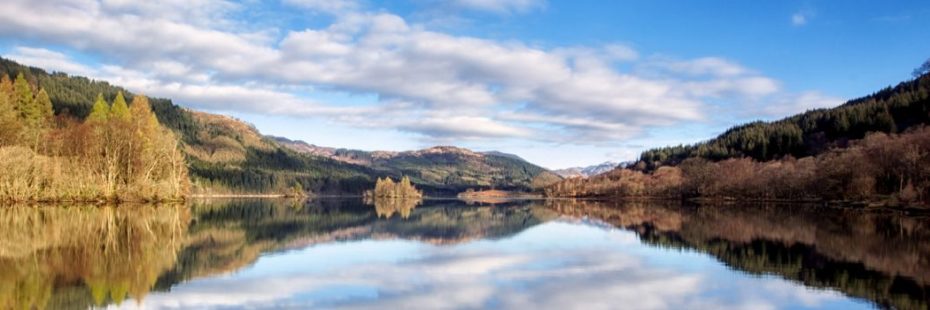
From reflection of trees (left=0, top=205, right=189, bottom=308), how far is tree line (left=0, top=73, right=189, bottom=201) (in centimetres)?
2908

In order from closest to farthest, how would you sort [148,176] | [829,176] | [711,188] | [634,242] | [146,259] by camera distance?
[146,259], [634,242], [148,176], [829,176], [711,188]

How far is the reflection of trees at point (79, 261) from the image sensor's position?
1723 centimetres

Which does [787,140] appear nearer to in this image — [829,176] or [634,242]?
[829,176]

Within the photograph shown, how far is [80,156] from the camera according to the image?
72312 mm

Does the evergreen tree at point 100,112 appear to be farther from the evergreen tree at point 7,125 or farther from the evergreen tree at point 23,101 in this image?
the evergreen tree at point 7,125

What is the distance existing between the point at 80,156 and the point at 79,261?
183 feet

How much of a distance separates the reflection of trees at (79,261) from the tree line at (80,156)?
29.1m

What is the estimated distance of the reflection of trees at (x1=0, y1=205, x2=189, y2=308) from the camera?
17.2 metres

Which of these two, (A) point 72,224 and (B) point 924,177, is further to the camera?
(B) point 924,177

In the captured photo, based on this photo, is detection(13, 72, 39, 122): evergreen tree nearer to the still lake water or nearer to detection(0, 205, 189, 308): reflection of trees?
detection(0, 205, 189, 308): reflection of trees

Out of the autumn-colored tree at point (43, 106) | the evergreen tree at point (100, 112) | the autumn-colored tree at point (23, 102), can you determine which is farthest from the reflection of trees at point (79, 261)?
the autumn-colored tree at point (43, 106)

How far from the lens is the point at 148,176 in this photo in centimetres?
8000

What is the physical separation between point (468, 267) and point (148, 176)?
66.0 meters


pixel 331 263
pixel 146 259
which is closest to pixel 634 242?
pixel 331 263
